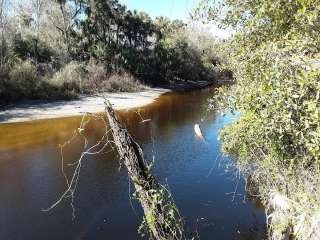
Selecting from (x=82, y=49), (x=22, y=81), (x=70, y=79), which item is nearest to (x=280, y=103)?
(x=22, y=81)

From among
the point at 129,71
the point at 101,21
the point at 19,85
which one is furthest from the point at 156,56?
the point at 19,85

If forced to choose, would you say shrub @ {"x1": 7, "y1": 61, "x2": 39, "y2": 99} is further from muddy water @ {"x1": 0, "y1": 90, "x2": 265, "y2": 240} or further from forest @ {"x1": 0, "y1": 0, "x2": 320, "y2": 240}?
muddy water @ {"x1": 0, "y1": 90, "x2": 265, "y2": 240}

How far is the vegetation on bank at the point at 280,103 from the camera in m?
6.31

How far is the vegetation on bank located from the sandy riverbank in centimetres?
1851

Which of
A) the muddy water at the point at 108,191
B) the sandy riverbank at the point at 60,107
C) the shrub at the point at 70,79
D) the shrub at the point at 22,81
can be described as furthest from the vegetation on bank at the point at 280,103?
the shrub at the point at 70,79

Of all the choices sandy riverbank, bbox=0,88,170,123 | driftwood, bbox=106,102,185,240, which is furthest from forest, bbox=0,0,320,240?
sandy riverbank, bbox=0,88,170,123

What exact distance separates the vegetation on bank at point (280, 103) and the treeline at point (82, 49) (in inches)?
991

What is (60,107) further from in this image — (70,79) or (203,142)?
(203,142)

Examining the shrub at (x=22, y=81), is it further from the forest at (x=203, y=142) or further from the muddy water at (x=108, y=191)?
the muddy water at (x=108, y=191)

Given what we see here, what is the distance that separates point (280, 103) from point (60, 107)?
32.0 metres

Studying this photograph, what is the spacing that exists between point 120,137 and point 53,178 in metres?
12.1

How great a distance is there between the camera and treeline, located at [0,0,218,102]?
39406 mm

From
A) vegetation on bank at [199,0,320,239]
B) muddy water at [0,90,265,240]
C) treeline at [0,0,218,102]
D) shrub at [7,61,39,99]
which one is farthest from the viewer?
treeline at [0,0,218,102]

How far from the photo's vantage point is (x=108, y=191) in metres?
15.9
